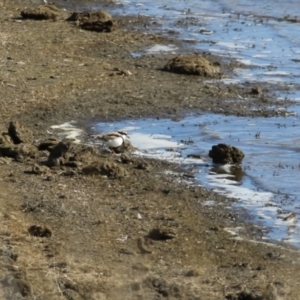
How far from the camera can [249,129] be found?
41.1 ft

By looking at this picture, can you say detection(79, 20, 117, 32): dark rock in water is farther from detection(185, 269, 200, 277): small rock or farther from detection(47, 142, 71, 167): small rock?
detection(185, 269, 200, 277): small rock

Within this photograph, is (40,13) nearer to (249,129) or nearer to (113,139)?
(249,129)

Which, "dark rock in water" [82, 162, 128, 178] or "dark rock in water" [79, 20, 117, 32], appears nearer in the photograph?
"dark rock in water" [82, 162, 128, 178]

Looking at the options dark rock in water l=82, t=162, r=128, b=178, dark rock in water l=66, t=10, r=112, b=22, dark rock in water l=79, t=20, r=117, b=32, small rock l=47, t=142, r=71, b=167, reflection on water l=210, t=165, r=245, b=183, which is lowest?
reflection on water l=210, t=165, r=245, b=183

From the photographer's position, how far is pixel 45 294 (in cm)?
649

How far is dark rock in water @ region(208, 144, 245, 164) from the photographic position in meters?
10.9

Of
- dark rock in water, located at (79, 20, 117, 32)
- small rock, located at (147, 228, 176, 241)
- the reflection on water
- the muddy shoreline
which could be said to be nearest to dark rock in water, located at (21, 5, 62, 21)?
dark rock in water, located at (79, 20, 117, 32)

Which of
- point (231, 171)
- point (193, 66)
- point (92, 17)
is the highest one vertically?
point (92, 17)

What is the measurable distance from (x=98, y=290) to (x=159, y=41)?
37.9 feet

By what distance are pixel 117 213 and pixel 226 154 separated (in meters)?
2.18

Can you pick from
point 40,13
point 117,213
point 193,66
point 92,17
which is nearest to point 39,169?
point 117,213

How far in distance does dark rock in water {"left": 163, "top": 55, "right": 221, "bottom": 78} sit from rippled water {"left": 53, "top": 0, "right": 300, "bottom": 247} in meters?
0.36

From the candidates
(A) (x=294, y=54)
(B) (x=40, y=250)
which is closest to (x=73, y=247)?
(B) (x=40, y=250)

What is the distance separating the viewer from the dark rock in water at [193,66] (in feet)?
50.0
